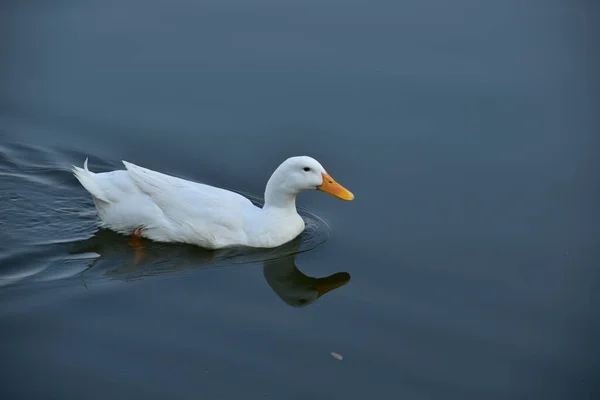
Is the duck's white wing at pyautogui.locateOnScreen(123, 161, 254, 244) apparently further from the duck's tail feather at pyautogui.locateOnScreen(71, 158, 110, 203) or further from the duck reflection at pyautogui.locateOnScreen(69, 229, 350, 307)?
the duck's tail feather at pyautogui.locateOnScreen(71, 158, 110, 203)

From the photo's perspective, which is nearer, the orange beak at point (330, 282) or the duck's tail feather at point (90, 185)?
the orange beak at point (330, 282)

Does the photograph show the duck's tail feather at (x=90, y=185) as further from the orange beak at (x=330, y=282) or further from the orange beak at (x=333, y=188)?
the orange beak at (x=330, y=282)

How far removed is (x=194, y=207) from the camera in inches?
333

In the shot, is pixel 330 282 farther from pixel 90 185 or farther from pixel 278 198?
pixel 90 185

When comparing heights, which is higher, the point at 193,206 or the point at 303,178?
the point at 303,178

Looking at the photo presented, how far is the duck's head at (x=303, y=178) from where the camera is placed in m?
8.58

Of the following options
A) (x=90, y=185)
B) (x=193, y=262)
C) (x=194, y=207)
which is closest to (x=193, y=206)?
(x=194, y=207)

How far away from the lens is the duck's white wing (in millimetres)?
8438

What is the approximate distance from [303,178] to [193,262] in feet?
4.64

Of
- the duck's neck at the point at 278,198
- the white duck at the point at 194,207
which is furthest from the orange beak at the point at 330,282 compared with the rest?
the duck's neck at the point at 278,198

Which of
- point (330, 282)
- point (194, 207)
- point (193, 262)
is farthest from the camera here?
point (194, 207)

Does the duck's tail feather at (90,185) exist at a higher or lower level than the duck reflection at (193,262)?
higher

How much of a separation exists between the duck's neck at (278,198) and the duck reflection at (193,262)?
0.38m

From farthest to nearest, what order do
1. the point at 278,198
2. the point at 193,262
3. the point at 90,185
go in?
the point at 278,198, the point at 90,185, the point at 193,262
